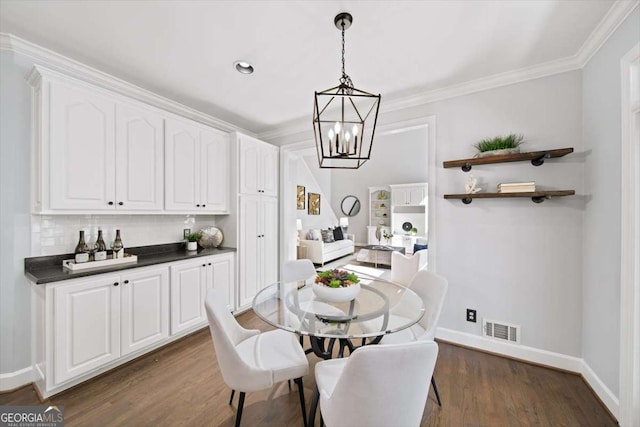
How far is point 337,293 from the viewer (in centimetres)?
174

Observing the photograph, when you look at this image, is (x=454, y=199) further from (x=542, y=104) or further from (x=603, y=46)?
(x=603, y=46)

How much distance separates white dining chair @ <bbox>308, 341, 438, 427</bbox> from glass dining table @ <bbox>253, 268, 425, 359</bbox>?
1.18 feet

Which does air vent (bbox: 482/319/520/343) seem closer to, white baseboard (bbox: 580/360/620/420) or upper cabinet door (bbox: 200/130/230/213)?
white baseboard (bbox: 580/360/620/420)

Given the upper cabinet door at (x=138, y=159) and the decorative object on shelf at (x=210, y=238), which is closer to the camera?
the upper cabinet door at (x=138, y=159)

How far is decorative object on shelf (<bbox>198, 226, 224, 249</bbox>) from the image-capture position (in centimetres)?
324

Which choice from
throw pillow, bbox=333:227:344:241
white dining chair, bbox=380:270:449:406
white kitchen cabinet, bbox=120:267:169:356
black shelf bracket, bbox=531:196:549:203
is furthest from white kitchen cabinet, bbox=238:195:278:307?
throw pillow, bbox=333:227:344:241

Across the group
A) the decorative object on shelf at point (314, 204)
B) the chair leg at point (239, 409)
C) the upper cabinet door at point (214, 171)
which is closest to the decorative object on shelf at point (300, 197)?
the decorative object on shelf at point (314, 204)

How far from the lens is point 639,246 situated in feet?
4.80

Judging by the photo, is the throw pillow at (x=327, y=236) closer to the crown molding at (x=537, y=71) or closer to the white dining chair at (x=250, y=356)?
the crown molding at (x=537, y=71)

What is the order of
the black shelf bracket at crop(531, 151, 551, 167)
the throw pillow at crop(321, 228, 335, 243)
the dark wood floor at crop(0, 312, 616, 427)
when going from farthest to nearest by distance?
1. the throw pillow at crop(321, 228, 335, 243)
2. the black shelf bracket at crop(531, 151, 551, 167)
3. the dark wood floor at crop(0, 312, 616, 427)

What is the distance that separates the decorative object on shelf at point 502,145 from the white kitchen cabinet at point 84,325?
3.51 metres

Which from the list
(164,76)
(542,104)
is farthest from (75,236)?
(542,104)

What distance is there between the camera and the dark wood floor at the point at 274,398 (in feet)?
5.45

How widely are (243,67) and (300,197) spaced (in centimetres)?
497
